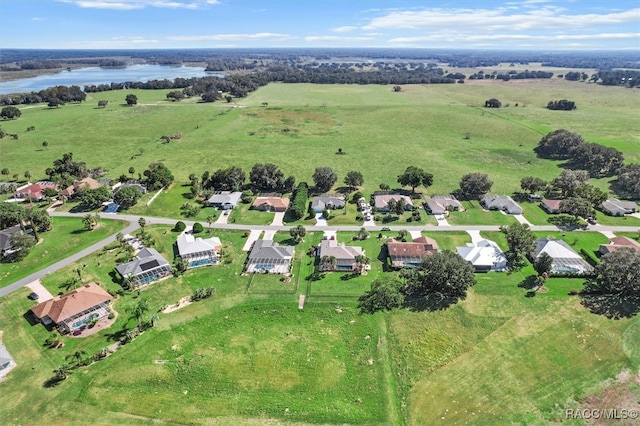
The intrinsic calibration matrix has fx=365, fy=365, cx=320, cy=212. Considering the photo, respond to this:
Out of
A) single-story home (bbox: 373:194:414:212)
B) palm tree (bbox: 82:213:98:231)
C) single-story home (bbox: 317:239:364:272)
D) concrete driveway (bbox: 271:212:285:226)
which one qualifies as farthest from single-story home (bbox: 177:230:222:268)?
single-story home (bbox: 373:194:414:212)

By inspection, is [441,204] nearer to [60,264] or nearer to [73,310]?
[73,310]

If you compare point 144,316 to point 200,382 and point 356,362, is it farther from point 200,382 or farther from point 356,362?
point 356,362

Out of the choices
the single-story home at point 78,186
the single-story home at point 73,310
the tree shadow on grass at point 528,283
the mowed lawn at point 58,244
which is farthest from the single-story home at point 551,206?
the single-story home at point 78,186

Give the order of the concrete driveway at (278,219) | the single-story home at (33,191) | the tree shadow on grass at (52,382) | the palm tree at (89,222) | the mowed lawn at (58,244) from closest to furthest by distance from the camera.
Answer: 1. the tree shadow on grass at (52,382)
2. the mowed lawn at (58,244)
3. the palm tree at (89,222)
4. the concrete driveway at (278,219)
5. the single-story home at (33,191)

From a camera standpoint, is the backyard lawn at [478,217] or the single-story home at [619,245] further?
the backyard lawn at [478,217]

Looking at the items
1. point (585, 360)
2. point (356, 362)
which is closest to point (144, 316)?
point (356, 362)

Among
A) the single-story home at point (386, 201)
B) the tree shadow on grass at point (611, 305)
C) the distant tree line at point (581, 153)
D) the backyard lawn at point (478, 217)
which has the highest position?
the distant tree line at point (581, 153)

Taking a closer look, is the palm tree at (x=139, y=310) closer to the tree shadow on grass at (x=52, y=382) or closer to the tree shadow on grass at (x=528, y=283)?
the tree shadow on grass at (x=52, y=382)
